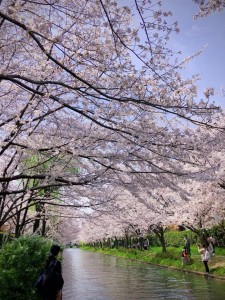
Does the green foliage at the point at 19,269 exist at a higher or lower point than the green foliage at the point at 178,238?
lower

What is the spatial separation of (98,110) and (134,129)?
74cm

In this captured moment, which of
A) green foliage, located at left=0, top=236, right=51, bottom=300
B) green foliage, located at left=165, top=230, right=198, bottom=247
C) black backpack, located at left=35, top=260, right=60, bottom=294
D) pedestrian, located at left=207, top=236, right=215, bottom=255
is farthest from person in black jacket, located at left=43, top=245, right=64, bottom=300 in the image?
green foliage, located at left=165, top=230, right=198, bottom=247

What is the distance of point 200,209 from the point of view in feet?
71.9

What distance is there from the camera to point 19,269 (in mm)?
7363

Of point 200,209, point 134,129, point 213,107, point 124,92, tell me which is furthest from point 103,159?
point 200,209

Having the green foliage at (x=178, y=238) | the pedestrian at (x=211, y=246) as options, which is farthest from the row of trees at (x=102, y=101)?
the green foliage at (x=178, y=238)

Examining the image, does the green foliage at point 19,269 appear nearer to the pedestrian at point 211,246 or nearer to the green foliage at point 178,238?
the pedestrian at point 211,246

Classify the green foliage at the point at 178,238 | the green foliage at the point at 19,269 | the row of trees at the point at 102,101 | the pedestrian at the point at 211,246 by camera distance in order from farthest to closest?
the green foliage at the point at 178,238 < the pedestrian at the point at 211,246 < the green foliage at the point at 19,269 < the row of trees at the point at 102,101

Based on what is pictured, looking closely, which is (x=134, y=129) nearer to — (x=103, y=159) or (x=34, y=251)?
(x=103, y=159)

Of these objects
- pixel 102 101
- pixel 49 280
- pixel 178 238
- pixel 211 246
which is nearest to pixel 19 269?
pixel 49 280

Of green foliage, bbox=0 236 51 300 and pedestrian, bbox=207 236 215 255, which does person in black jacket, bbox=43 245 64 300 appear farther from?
pedestrian, bbox=207 236 215 255

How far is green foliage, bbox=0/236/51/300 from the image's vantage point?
23.6ft

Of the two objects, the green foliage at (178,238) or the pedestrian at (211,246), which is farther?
the green foliage at (178,238)

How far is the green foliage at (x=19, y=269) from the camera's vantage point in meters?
7.18
